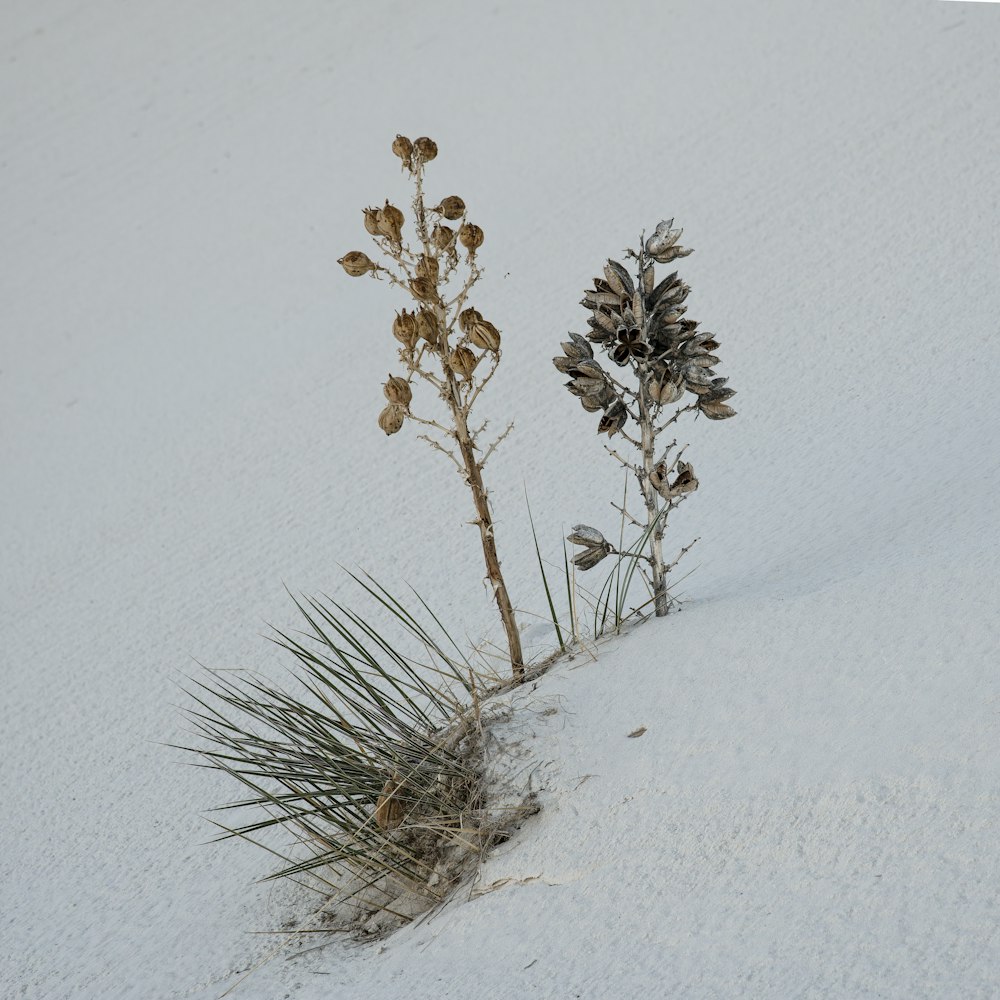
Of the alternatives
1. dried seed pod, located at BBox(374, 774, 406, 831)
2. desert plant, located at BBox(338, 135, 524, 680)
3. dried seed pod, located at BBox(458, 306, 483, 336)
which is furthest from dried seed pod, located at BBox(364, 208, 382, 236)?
dried seed pod, located at BBox(374, 774, 406, 831)

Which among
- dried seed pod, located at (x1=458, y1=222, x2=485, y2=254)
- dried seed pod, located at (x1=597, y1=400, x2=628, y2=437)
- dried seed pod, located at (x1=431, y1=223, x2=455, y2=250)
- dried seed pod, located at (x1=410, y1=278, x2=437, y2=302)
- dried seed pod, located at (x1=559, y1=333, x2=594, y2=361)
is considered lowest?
dried seed pod, located at (x1=597, y1=400, x2=628, y2=437)

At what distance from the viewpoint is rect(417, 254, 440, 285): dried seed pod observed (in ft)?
3.89

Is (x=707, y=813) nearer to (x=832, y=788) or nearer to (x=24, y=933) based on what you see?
(x=832, y=788)

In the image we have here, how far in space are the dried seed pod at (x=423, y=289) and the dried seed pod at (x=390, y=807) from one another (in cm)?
46

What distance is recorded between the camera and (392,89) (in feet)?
12.6

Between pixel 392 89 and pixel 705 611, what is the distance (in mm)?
2985

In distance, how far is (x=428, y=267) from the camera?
1188 millimetres

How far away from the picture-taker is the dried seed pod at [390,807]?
1.11 meters

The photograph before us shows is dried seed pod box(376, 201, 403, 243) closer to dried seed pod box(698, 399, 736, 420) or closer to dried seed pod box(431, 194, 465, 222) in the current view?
dried seed pod box(431, 194, 465, 222)

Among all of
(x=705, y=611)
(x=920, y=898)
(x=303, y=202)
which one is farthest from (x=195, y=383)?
(x=920, y=898)

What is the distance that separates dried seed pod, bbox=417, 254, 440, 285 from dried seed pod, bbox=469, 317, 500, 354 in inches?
2.4

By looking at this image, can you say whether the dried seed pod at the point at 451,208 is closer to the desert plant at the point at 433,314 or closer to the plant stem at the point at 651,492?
the desert plant at the point at 433,314

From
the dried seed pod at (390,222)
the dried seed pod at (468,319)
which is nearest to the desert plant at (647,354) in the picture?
the dried seed pod at (468,319)

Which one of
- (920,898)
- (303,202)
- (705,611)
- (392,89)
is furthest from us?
(392,89)
